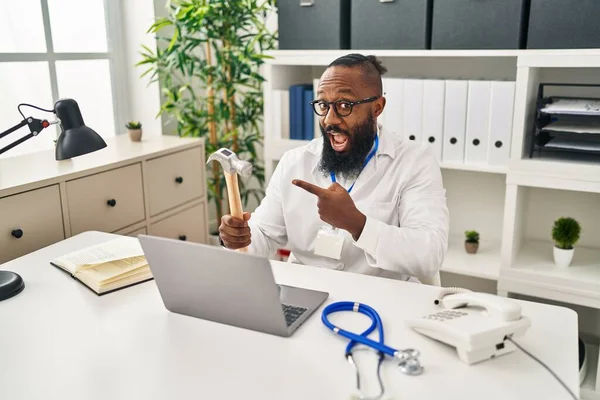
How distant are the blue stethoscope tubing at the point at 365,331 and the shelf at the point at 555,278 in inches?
54.1

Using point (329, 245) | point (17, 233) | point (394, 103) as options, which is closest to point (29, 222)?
point (17, 233)

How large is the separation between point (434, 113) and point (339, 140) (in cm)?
84

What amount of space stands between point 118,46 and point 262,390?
2.71 meters

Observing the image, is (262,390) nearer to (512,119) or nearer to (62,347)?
(62,347)

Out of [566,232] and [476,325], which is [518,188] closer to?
[566,232]

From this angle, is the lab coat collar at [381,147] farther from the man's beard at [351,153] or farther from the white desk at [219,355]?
the white desk at [219,355]

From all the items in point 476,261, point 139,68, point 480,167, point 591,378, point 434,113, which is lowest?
point 591,378

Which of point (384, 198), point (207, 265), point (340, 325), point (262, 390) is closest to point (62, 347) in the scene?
point (207, 265)

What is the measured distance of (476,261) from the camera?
267cm

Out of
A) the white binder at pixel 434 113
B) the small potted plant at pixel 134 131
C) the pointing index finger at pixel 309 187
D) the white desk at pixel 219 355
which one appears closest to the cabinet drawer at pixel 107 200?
the small potted plant at pixel 134 131

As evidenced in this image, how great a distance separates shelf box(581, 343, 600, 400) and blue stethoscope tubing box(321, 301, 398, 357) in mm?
1281

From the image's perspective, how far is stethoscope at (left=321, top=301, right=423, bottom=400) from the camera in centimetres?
105

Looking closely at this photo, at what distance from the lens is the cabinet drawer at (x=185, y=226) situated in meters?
2.62

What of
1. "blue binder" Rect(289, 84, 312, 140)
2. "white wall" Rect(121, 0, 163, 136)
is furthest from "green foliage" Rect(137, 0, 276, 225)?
"blue binder" Rect(289, 84, 312, 140)
